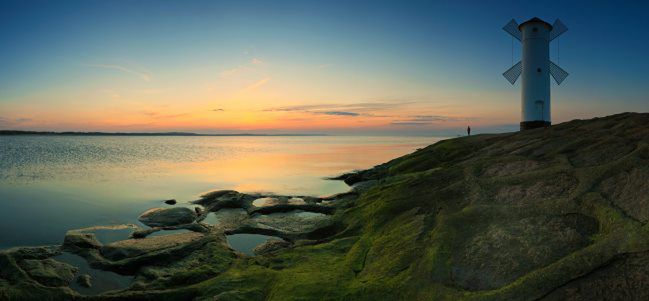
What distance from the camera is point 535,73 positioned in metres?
34.5

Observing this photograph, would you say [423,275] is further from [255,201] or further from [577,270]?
[255,201]

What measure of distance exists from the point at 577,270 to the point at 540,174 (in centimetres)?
493

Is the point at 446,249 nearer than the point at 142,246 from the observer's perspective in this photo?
Yes

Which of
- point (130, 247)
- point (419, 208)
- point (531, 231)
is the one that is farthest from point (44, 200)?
point (531, 231)

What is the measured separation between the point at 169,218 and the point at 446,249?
13763 millimetres

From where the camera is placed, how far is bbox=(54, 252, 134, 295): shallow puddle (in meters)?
10.2

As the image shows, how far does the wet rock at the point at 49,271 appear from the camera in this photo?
10.3 m

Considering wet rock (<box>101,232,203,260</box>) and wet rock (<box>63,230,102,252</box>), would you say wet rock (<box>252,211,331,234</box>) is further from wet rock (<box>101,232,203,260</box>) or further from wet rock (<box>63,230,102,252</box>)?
wet rock (<box>63,230,102,252</box>)

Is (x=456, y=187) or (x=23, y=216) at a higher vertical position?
(x=456, y=187)

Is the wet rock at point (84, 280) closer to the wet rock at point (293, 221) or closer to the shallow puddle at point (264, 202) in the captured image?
the wet rock at point (293, 221)

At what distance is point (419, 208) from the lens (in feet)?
36.9

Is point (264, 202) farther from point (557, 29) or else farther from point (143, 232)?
point (557, 29)

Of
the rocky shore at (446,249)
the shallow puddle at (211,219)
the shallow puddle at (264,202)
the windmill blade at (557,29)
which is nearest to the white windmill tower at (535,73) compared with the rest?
the windmill blade at (557,29)

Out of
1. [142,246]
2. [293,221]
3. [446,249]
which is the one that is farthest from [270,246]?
[446,249]
